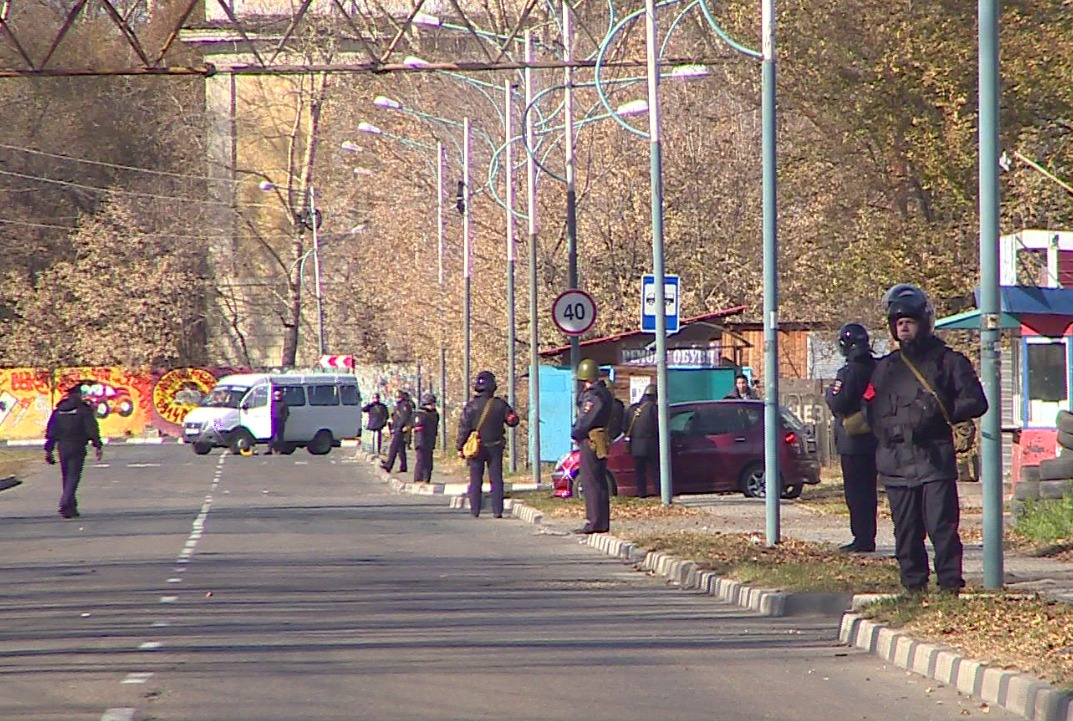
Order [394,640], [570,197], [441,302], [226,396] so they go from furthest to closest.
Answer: [226,396]
[441,302]
[570,197]
[394,640]

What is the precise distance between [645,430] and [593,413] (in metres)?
5.90

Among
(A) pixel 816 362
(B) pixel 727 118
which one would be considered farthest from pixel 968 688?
(B) pixel 727 118

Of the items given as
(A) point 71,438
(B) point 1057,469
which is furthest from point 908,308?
(A) point 71,438

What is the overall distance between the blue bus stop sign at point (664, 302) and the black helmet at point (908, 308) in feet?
41.2

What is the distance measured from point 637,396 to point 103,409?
39504 mm

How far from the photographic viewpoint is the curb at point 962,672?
28.1 feet

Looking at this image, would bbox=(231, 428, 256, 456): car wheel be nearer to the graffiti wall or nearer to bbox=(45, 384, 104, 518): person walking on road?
the graffiti wall

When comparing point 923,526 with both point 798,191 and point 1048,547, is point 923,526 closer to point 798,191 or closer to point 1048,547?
point 1048,547

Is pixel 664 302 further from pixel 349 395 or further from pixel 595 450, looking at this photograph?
pixel 349 395

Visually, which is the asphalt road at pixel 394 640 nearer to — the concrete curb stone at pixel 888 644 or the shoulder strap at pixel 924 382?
the concrete curb stone at pixel 888 644

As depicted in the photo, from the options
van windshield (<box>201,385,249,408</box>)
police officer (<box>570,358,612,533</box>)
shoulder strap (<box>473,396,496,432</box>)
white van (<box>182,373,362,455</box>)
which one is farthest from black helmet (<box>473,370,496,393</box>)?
van windshield (<box>201,385,249,408</box>)

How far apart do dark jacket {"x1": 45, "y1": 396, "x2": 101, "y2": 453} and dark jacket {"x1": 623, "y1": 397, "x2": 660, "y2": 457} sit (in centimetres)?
711

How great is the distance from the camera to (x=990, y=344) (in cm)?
1302

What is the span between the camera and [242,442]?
53.4 m
